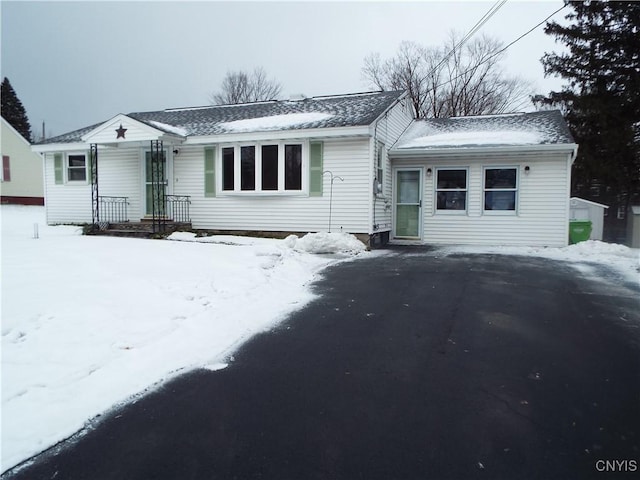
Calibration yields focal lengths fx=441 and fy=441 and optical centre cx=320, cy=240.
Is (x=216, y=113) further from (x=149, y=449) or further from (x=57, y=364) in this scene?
(x=149, y=449)

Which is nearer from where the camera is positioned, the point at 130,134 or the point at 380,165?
the point at 380,165

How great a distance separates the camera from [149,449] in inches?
101

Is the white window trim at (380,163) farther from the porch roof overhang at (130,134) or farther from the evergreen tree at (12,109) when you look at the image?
the evergreen tree at (12,109)

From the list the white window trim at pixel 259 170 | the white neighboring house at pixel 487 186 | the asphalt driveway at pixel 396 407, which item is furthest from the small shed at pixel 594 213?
the asphalt driveway at pixel 396 407

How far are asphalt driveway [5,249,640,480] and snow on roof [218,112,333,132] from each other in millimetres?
8240

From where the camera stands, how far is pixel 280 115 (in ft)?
46.5

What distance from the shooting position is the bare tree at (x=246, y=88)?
3962cm

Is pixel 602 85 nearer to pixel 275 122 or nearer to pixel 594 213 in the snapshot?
pixel 594 213

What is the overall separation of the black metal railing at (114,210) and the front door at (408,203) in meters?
8.84

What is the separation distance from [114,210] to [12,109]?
130 feet

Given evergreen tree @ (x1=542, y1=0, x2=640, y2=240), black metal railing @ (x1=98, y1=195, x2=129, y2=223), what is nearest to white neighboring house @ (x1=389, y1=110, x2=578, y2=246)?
evergreen tree @ (x1=542, y1=0, x2=640, y2=240)

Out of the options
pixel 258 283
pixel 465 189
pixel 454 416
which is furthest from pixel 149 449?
pixel 465 189

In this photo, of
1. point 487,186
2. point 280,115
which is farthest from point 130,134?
point 487,186

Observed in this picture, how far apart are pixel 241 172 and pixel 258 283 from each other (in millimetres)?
7031
